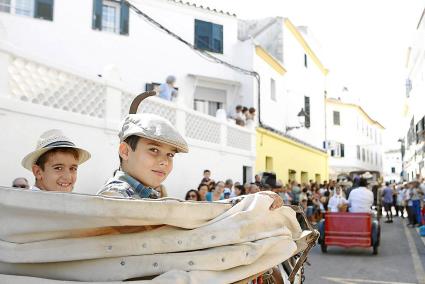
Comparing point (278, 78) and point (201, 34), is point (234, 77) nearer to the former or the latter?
point (201, 34)

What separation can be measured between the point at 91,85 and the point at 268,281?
712 centimetres

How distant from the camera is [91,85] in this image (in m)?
9.09

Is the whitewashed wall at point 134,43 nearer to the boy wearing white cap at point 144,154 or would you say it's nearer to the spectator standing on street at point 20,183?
the spectator standing on street at point 20,183

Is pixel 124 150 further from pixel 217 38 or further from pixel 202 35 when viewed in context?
pixel 217 38

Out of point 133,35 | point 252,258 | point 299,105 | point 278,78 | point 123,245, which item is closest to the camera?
point 123,245

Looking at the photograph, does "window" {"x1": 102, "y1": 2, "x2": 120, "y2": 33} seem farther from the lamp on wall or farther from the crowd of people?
the lamp on wall

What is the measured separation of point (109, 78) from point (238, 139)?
7.58 m

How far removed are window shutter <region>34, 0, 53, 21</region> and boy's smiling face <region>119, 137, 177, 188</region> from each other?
48.5 ft

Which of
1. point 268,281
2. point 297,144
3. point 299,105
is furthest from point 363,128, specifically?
point 268,281

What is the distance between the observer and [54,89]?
8.08 m

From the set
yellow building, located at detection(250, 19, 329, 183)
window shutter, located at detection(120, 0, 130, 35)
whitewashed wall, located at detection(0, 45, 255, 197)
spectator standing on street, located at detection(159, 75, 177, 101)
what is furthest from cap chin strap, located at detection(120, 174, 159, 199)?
yellow building, located at detection(250, 19, 329, 183)

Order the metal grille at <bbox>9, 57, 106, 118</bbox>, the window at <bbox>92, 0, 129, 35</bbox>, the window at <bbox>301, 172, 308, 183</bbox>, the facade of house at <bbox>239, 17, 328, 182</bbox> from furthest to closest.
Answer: the window at <bbox>301, 172, 308, 183</bbox>, the facade of house at <bbox>239, 17, 328, 182</bbox>, the window at <bbox>92, 0, 129, 35</bbox>, the metal grille at <bbox>9, 57, 106, 118</bbox>

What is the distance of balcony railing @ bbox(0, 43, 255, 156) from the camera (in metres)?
7.21

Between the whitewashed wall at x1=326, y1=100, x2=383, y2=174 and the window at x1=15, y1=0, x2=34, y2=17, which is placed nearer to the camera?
the window at x1=15, y1=0, x2=34, y2=17
